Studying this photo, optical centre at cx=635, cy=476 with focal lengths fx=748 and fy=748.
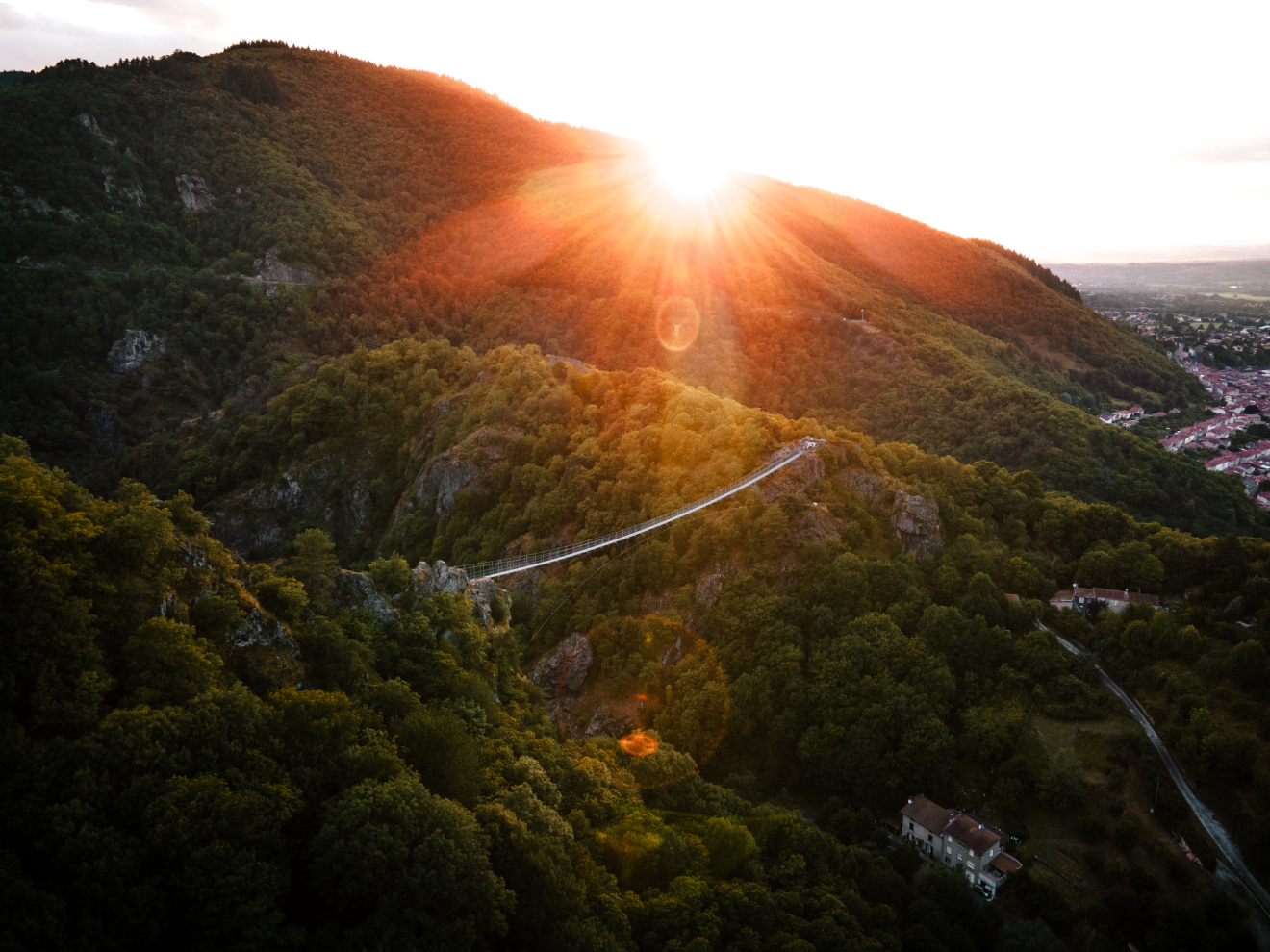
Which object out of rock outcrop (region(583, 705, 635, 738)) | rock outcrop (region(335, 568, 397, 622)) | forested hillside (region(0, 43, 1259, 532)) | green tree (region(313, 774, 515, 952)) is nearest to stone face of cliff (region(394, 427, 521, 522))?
forested hillside (region(0, 43, 1259, 532))

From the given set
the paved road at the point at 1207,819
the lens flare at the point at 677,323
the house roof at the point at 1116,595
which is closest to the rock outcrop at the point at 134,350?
the lens flare at the point at 677,323

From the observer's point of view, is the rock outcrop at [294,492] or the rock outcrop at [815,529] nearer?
the rock outcrop at [815,529]

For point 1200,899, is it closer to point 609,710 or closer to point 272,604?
point 609,710

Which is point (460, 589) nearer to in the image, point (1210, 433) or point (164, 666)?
point (164, 666)

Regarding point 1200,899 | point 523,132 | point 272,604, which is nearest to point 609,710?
point 272,604

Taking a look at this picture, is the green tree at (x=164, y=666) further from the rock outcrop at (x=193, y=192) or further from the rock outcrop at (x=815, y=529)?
the rock outcrop at (x=193, y=192)

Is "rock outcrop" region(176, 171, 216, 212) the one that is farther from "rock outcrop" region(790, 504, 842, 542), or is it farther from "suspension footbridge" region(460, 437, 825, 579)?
"rock outcrop" region(790, 504, 842, 542)

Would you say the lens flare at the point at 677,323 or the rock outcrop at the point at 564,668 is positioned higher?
the lens flare at the point at 677,323
